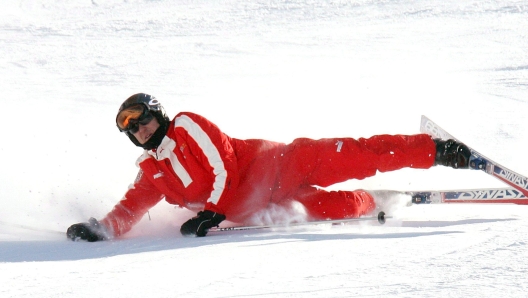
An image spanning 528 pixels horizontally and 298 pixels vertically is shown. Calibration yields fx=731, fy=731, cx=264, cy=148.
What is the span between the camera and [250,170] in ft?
16.6

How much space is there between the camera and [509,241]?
370 cm

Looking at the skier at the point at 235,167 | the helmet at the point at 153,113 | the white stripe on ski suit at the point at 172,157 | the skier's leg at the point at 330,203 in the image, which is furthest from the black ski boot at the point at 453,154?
the helmet at the point at 153,113

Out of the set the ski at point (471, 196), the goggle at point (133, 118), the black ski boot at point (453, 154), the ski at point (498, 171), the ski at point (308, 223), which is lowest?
the ski at point (308, 223)

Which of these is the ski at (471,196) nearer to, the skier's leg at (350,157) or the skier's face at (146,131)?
the skier's leg at (350,157)

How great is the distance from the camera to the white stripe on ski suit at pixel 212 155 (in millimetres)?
4664

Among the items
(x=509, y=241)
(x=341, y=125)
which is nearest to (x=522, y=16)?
(x=341, y=125)

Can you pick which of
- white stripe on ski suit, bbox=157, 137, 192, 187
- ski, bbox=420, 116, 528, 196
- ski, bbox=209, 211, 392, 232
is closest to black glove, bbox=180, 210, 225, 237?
ski, bbox=209, 211, 392, 232

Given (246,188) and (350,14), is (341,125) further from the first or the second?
(350,14)

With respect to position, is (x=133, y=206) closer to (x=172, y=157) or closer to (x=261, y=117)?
(x=172, y=157)

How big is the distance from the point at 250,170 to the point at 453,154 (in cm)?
136

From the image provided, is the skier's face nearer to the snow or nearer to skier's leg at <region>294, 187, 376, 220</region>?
the snow

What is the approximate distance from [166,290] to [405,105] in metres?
6.31

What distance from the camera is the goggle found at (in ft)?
15.2

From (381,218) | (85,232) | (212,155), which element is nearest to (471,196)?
(381,218)
